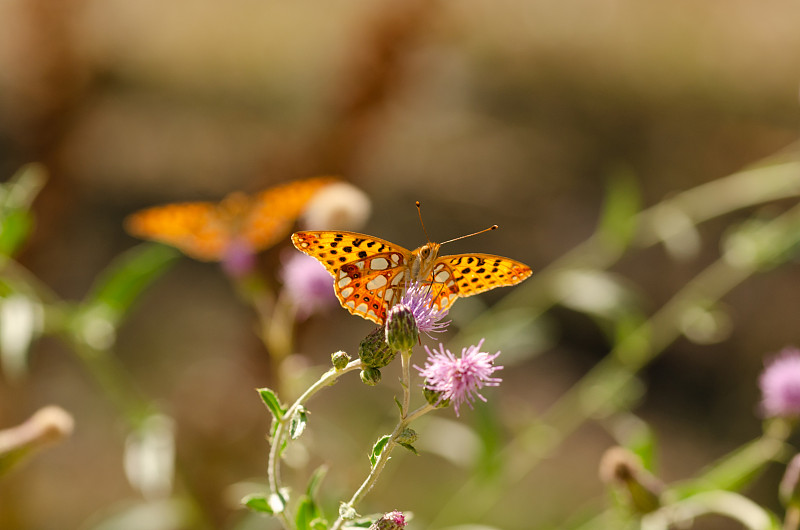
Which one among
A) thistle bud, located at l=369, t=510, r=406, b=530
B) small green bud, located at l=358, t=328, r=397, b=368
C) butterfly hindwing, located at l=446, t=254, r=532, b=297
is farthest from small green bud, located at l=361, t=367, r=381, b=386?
butterfly hindwing, located at l=446, t=254, r=532, b=297

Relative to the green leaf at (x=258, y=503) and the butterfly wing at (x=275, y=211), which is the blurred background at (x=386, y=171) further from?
the green leaf at (x=258, y=503)

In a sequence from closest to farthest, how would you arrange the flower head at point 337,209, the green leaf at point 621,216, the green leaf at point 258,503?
the green leaf at point 258,503 < the flower head at point 337,209 < the green leaf at point 621,216

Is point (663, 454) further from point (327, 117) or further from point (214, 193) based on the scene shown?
point (214, 193)

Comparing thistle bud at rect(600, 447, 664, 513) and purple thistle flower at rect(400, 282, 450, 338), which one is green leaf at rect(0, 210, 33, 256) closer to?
purple thistle flower at rect(400, 282, 450, 338)

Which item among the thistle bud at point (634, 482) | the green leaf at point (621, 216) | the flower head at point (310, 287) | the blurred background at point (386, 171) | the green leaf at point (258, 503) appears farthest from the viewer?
the blurred background at point (386, 171)

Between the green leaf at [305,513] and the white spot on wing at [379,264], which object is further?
the white spot on wing at [379,264]

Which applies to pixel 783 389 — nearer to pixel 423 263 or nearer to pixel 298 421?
pixel 423 263

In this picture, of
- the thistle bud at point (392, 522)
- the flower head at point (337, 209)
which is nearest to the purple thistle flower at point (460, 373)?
the thistle bud at point (392, 522)
